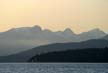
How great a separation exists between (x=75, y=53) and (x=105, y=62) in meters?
12.1

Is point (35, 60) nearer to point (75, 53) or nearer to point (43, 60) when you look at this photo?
point (43, 60)

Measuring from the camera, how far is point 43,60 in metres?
196

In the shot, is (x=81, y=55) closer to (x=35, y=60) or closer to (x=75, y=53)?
(x=75, y=53)

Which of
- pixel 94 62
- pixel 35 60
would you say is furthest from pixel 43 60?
pixel 94 62

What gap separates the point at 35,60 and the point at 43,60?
3.27 meters

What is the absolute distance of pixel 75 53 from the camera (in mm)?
199750

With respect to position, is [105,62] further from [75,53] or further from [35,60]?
[35,60]

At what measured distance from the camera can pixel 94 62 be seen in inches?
7840

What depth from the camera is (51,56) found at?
655 feet

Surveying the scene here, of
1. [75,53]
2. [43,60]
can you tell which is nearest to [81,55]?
[75,53]

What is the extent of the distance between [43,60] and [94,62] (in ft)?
64.8

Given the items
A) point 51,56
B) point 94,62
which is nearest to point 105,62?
point 94,62

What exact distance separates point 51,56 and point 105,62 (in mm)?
20825
